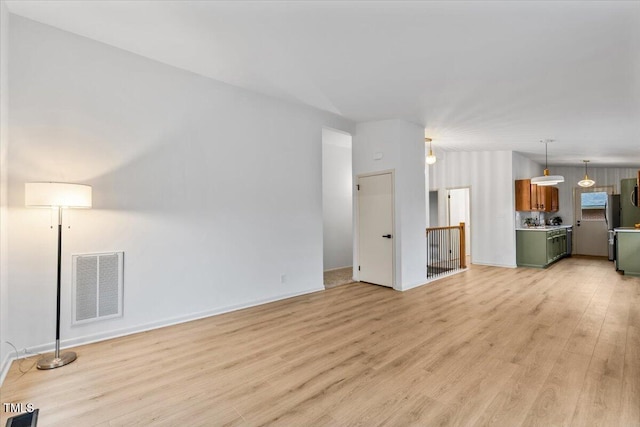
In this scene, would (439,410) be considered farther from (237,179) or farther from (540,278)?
(540,278)

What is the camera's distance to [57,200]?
105 inches

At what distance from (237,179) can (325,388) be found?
2.92 metres

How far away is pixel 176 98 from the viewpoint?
12.5 feet

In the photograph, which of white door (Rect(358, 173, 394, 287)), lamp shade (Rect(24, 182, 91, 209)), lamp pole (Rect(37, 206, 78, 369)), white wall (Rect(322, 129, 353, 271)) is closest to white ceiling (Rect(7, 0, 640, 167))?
white door (Rect(358, 173, 394, 287))

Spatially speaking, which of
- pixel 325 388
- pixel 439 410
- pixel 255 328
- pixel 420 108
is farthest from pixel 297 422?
pixel 420 108

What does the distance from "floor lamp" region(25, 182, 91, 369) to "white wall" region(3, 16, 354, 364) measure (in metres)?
0.28

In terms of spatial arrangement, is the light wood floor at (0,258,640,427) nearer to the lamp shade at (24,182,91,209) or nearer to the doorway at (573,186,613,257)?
the lamp shade at (24,182,91,209)

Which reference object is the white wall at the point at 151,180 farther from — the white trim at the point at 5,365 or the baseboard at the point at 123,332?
the white trim at the point at 5,365

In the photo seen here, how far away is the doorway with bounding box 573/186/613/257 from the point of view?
9.30 meters

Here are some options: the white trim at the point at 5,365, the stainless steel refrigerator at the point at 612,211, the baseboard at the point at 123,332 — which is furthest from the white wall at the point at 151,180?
the stainless steel refrigerator at the point at 612,211

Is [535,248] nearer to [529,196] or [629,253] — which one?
[529,196]

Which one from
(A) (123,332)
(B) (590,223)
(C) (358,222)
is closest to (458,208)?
(B) (590,223)

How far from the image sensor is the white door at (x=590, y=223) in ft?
30.6

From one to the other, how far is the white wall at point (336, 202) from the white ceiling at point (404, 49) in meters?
2.70
